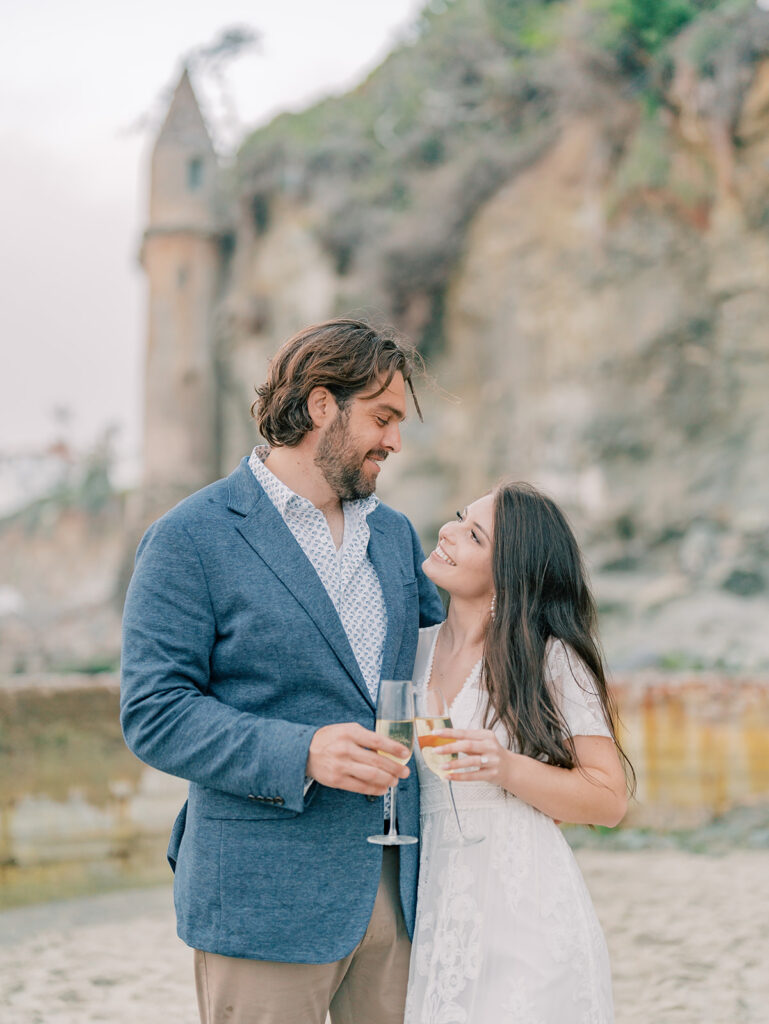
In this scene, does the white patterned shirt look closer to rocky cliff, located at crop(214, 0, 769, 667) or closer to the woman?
the woman

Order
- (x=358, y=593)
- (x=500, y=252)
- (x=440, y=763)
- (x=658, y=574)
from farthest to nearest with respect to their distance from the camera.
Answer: (x=500, y=252) < (x=658, y=574) < (x=358, y=593) < (x=440, y=763)

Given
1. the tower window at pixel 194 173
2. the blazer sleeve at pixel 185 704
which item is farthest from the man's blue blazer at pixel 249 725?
the tower window at pixel 194 173

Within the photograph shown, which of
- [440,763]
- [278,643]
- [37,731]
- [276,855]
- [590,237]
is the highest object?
[590,237]

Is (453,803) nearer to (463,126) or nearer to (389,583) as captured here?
(389,583)

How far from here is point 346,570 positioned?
2.25 metres

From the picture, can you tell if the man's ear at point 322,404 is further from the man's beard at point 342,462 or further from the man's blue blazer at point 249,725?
the man's blue blazer at point 249,725

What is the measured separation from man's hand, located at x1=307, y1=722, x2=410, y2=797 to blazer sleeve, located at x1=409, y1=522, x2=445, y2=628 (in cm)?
73

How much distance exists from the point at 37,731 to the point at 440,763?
558 centimetres

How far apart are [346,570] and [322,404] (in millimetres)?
372

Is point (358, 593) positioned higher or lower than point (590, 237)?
lower

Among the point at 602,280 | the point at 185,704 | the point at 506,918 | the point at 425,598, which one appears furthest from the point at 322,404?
the point at 602,280

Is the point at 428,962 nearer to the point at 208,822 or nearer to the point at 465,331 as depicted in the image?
the point at 208,822

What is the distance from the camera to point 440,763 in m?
1.89

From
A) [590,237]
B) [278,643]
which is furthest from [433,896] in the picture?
[590,237]
